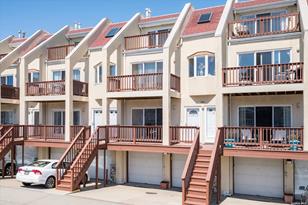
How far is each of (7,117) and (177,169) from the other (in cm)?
1523

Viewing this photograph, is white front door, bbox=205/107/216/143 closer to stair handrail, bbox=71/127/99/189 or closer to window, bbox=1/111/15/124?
stair handrail, bbox=71/127/99/189

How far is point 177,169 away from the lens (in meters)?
18.9

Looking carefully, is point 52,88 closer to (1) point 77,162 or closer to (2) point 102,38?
(2) point 102,38

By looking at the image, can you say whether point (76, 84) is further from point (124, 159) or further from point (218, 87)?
point (218, 87)

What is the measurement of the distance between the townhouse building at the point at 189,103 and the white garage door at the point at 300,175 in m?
0.05

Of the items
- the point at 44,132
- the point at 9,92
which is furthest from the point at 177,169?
the point at 9,92

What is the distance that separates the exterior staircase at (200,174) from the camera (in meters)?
13.5

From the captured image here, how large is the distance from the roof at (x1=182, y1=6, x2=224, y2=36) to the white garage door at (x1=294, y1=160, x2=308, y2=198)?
28.7 ft

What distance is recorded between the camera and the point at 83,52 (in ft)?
72.3

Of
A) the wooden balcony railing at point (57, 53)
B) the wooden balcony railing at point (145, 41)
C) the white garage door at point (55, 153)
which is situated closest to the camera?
the wooden balcony railing at point (145, 41)

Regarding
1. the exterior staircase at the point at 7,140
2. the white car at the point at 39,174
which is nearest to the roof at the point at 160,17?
the exterior staircase at the point at 7,140

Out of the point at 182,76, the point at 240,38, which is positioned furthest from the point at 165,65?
the point at 240,38

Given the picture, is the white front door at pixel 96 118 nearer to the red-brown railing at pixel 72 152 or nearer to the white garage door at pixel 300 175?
the red-brown railing at pixel 72 152

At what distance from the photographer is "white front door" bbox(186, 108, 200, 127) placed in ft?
61.9
